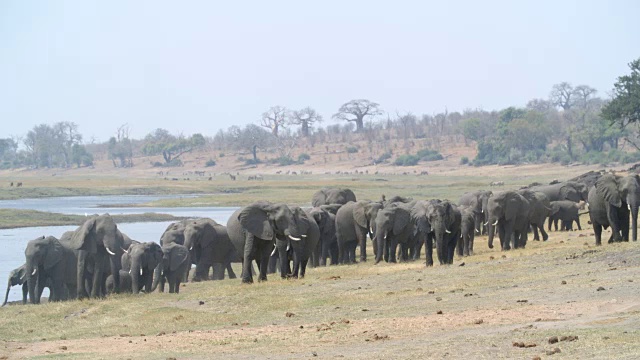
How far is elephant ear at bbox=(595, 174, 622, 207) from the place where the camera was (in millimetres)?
28594

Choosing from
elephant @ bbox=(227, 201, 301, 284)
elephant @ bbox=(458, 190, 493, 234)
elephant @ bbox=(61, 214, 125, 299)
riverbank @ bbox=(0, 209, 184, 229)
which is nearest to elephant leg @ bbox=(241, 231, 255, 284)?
elephant @ bbox=(227, 201, 301, 284)

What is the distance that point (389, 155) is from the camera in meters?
147

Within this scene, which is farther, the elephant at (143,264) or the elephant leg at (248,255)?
the elephant at (143,264)

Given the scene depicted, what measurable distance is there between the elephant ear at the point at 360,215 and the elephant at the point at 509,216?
3.73 m

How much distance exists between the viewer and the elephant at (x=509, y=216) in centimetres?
3431

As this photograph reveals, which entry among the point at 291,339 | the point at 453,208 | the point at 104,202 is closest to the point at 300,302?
the point at 291,339

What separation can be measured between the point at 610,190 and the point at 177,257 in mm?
11172

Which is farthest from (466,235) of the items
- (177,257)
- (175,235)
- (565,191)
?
(565,191)

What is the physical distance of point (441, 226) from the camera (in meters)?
28.6

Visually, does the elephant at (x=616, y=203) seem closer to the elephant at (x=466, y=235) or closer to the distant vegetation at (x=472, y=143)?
the elephant at (x=466, y=235)

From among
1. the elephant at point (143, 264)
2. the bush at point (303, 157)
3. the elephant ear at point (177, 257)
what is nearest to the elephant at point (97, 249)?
the elephant at point (143, 264)

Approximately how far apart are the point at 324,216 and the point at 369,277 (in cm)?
913

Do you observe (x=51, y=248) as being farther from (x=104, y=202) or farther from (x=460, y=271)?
(x=104, y=202)

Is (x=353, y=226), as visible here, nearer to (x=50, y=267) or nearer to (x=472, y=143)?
(x=50, y=267)
